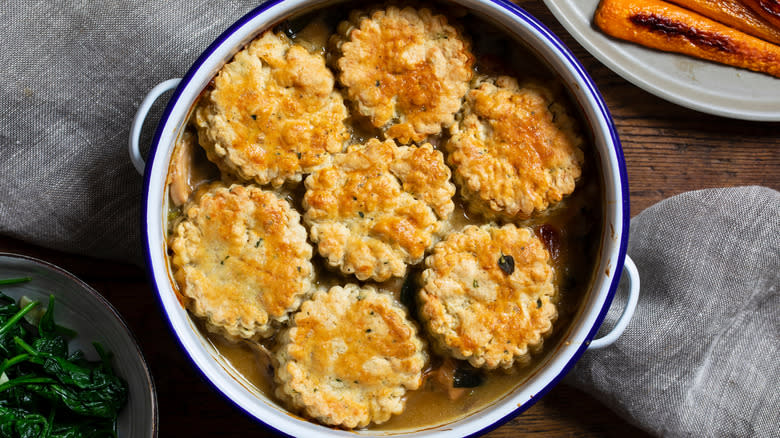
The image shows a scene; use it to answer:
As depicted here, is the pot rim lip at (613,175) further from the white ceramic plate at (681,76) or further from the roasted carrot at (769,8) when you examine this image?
the roasted carrot at (769,8)

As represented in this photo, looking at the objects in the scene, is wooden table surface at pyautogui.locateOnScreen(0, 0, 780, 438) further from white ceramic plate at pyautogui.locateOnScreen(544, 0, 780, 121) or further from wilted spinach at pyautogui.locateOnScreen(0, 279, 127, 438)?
wilted spinach at pyautogui.locateOnScreen(0, 279, 127, 438)

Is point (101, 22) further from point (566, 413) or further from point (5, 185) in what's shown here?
point (566, 413)

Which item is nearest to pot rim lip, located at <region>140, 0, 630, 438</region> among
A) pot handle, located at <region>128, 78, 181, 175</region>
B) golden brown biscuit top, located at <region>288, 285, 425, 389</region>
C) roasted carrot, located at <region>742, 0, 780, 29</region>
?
pot handle, located at <region>128, 78, 181, 175</region>

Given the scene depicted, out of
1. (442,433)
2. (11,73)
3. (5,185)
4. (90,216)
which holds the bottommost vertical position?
(442,433)

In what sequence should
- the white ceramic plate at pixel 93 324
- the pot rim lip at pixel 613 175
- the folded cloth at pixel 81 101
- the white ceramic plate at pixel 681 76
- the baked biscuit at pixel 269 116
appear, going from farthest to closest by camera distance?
1. the white ceramic plate at pixel 681 76
2. the folded cloth at pixel 81 101
3. the white ceramic plate at pixel 93 324
4. the baked biscuit at pixel 269 116
5. the pot rim lip at pixel 613 175

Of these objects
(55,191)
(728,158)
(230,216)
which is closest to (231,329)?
(230,216)

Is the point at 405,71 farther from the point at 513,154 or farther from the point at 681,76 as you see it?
the point at 681,76

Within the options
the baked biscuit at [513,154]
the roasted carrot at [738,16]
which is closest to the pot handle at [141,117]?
the baked biscuit at [513,154]
